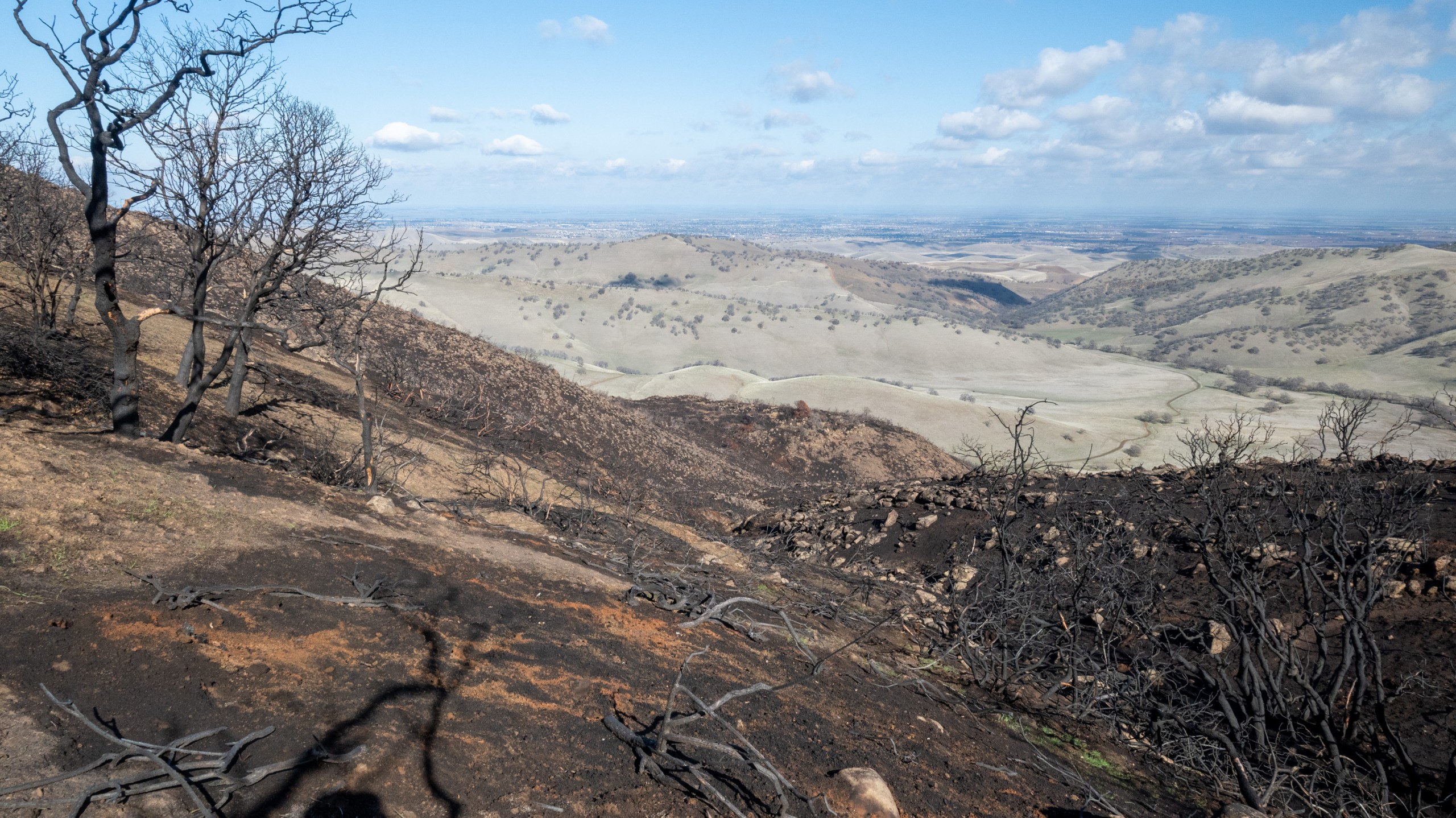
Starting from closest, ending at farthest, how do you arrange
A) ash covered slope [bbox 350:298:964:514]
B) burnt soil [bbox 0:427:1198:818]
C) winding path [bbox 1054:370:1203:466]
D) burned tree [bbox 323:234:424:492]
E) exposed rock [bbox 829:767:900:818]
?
1. burnt soil [bbox 0:427:1198:818]
2. exposed rock [bbox 829:767:900:818]
3. burned tree [bbox 323:234:424:492]
4. ash covered slope [bbox 350:298:964:514]
5. winding path [bbox 1054:370:1203:466]

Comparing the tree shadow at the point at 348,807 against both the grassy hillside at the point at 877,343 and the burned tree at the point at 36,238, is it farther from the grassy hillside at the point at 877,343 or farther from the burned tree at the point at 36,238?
the grassy hillside at the point at 877,343

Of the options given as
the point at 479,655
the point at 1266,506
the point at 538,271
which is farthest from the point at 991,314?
the point at 479,655

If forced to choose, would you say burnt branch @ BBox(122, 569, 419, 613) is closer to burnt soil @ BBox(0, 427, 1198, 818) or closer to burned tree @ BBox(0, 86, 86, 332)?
burnt soil @ BBox(0, 427, 1198, 818)

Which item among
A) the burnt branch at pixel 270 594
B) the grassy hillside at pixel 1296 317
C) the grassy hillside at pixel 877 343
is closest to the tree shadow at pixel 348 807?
the burnt branch at pixel 270 594

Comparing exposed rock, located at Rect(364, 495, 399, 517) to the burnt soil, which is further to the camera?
exposed rock, located at Rect(364, 495, 399, 517)

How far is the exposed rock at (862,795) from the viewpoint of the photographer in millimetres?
3592

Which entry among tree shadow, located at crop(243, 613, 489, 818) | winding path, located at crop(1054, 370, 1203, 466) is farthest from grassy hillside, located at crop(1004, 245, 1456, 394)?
tree shadow, located at crop(243, 613, 489, 818)

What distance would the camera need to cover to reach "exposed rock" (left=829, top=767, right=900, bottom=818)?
3592 mm

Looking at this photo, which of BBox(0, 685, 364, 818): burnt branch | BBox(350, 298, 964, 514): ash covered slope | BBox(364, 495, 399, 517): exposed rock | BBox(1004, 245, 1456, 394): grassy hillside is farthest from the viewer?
BBox(1004, 245, 1456, 394): grassy hillside

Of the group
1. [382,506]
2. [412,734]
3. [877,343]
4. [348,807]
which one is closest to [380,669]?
[412,734]

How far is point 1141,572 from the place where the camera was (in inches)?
334

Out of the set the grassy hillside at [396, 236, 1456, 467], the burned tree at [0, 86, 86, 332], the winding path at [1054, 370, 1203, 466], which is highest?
the burned tree at [0, 86, 86, 332]

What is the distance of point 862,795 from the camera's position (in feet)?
12.1

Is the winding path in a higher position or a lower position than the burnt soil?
lower
